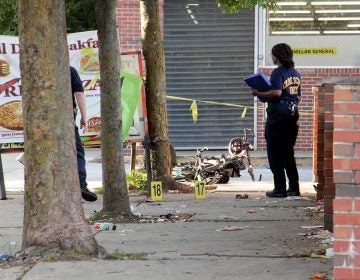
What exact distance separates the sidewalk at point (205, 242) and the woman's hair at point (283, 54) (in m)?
1.74

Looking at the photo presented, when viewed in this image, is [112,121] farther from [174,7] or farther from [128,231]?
[174,7]

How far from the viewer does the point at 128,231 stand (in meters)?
7.73

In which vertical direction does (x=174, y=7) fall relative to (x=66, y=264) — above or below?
above

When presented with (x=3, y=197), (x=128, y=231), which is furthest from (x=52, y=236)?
(x=3, y=197)

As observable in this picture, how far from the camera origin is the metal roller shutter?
18016mm

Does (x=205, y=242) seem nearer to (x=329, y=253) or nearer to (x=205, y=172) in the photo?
(x=329, y=253)

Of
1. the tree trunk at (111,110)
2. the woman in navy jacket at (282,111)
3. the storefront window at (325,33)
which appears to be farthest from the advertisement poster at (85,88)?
the storefront window at (325,33)

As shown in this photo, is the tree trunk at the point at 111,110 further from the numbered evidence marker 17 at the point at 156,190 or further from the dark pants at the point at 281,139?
the dark pants at the point at 281,139

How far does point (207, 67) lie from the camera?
18203mm

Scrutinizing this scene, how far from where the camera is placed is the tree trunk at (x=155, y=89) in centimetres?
1094

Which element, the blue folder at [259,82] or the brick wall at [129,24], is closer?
the blue folder at [259,82]

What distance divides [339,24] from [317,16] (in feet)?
1.69

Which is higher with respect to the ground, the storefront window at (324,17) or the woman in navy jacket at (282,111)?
the storefront window at (324,17)

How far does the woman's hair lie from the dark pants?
0.56 m
